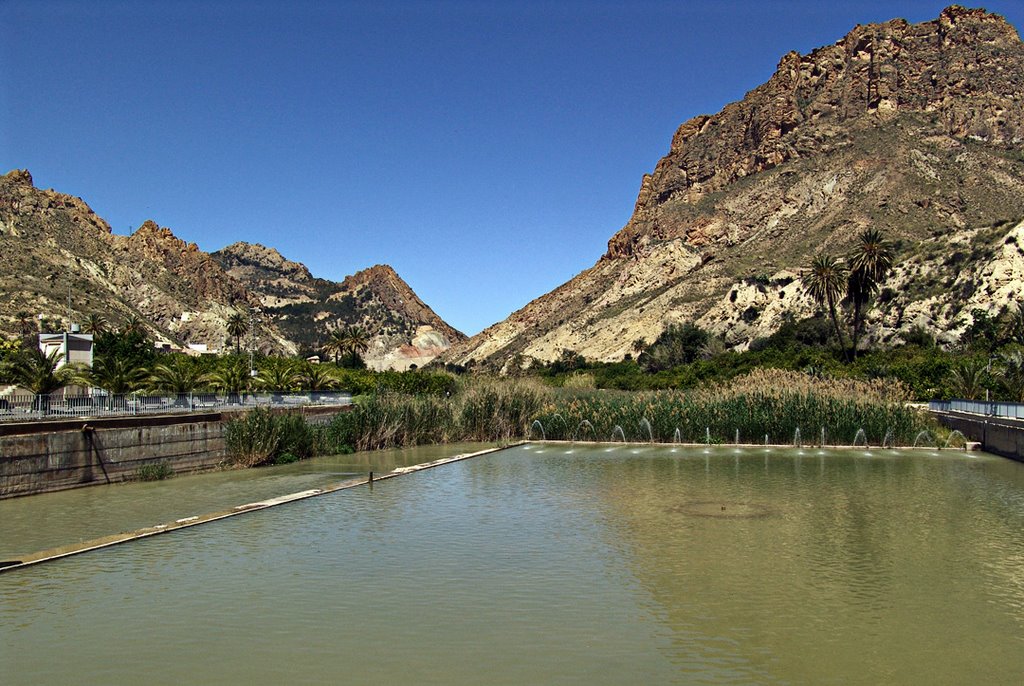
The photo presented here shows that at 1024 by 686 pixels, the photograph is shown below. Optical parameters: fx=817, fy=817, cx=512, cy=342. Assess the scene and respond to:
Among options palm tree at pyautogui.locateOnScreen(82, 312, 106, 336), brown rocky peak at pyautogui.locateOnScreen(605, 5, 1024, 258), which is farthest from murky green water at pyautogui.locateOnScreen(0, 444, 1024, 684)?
brown rocky peak at pyautogui.locateOnScreen(605, 5, 1024, 258)

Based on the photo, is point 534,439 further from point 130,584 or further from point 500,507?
point 130,584

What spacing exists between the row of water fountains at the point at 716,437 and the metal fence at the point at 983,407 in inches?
58.5

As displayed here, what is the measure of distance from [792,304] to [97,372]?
7412 cm

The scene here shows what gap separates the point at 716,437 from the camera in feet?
111

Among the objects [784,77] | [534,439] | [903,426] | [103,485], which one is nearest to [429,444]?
[534,439]

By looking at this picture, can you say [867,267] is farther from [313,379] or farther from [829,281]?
[313,379]

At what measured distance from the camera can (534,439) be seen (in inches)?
1485

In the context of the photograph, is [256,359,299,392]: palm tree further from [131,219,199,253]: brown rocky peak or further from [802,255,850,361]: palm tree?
[131,219,199,253]: brown rocky peak

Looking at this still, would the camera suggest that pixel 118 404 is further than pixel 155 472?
Yes

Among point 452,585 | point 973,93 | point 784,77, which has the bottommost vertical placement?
point 452,585

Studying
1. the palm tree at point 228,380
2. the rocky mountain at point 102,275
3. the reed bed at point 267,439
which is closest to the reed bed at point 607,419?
the reed bed at point 267,439

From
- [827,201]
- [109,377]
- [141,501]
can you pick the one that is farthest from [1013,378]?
[827,201]

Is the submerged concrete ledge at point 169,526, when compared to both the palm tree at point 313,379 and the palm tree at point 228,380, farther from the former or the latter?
the palm tree at point 313,379

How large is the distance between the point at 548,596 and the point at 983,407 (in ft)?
93.7
